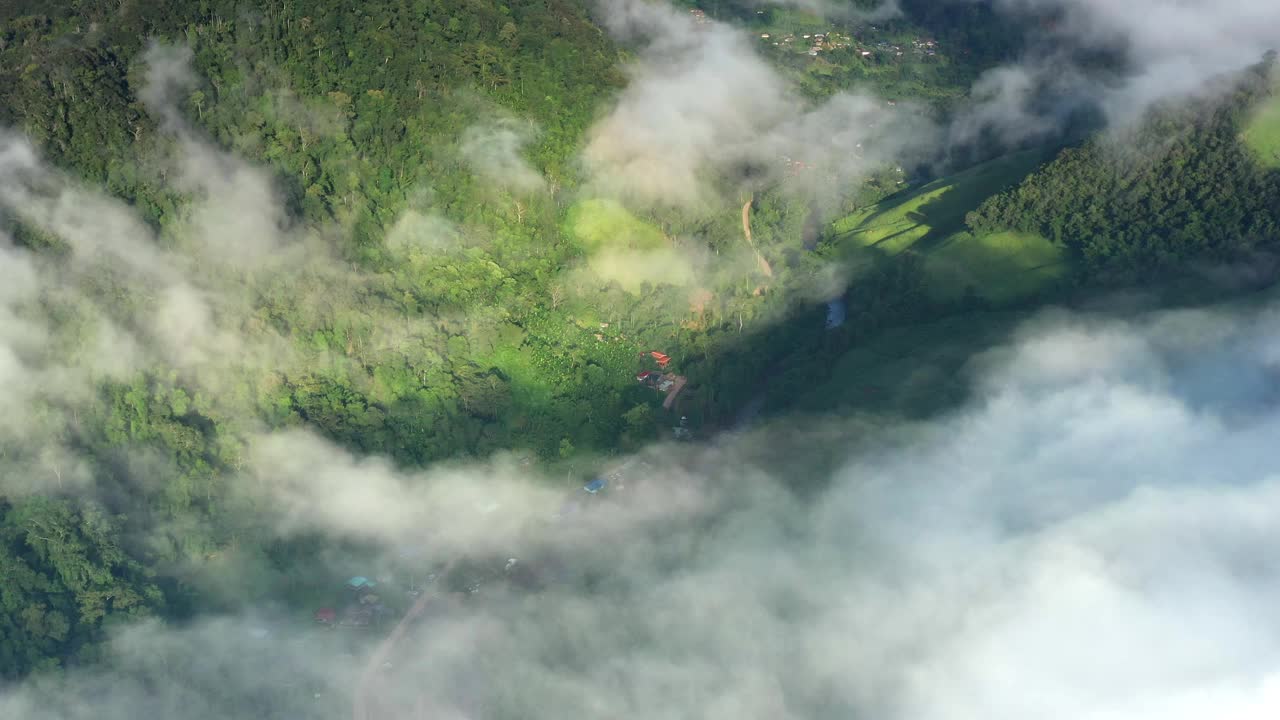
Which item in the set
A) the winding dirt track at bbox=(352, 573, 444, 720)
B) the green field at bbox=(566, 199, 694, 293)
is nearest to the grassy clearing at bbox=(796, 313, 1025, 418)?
the green field at bbox=(566, 199, 694, 293)

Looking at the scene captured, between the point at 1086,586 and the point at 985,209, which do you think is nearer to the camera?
the point at 1086,586

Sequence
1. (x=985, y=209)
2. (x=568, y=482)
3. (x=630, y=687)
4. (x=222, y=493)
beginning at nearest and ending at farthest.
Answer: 1. (x=630, y=687)
2. (x=222, y=493)
3. (x=568, y=482)
4. (x=985, y=209)

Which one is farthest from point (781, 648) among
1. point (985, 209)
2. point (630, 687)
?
point (985, 209)

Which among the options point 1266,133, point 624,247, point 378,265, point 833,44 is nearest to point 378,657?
point 378,265

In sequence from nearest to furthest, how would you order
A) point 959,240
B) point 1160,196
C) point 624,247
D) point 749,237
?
point 1160,196 < point 624,247 < point 959,240 < point 749,237

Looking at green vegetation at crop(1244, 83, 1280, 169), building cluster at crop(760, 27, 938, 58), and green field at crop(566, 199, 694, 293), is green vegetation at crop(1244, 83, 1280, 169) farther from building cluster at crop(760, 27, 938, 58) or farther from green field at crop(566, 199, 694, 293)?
building cluster at crop(760, 27, 938, 58)

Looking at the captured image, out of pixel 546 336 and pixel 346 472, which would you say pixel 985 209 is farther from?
pixel 346 472

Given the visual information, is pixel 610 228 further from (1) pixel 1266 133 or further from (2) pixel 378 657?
(1) pixel 1266 133

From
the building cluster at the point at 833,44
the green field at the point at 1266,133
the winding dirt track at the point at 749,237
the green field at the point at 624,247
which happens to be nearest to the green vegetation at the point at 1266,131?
the green field at the point at 1266,133
